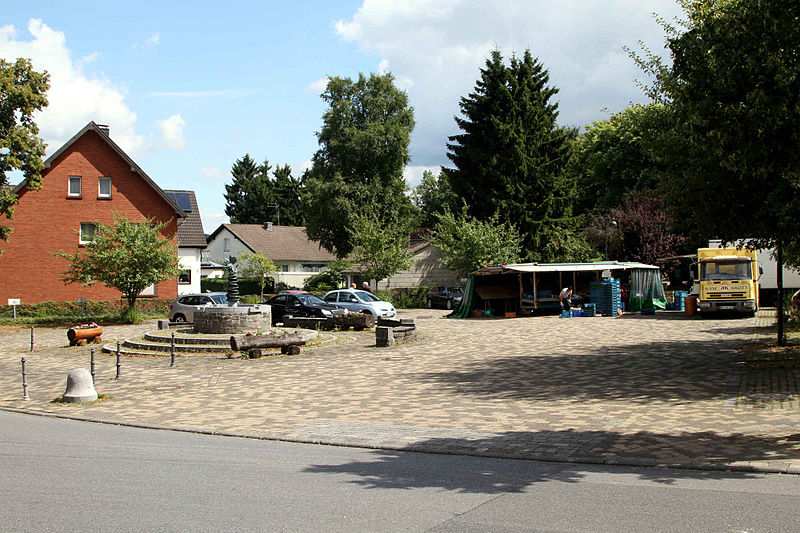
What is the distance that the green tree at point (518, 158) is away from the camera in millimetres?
47656

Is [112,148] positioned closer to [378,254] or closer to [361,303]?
[378,254]

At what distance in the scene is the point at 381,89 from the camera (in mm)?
56562

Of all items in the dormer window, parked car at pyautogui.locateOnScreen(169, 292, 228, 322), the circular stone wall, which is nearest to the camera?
the circular stone wall

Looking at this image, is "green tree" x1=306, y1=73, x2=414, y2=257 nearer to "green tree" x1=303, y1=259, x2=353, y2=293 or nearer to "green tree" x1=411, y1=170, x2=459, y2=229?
"green tree" x1=303, y1=259, x2=353, y2=293

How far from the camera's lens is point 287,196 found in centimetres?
10212

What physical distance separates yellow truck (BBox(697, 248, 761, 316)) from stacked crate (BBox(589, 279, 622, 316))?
4077 mm

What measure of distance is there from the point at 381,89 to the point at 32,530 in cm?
5331

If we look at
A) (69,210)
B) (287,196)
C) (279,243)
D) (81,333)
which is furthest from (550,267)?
(287,196)

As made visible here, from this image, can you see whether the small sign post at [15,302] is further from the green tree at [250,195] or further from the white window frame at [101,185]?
the green tree at [250,195]

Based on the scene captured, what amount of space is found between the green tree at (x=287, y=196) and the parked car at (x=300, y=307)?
6722 cm

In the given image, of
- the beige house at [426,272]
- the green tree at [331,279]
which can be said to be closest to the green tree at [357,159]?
the green tree at [331,279]

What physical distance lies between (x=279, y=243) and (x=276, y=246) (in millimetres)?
1007

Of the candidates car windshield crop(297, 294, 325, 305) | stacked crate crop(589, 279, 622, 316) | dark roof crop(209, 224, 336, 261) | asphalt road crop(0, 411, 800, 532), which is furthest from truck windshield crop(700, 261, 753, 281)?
dark roof crop(209, 224, 336, 261)

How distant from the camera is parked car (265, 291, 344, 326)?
29562 millimetres
